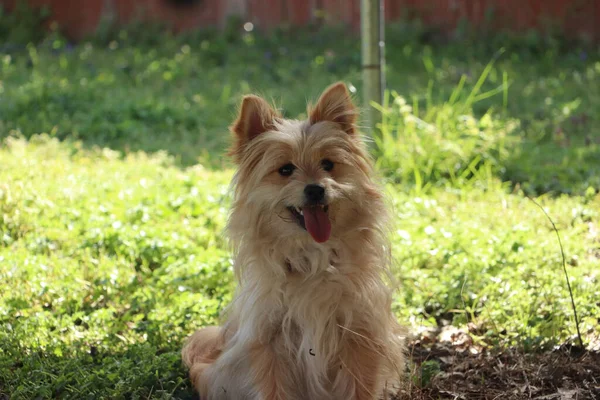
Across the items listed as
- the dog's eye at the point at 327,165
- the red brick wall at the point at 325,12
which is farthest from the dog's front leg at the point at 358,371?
the red brick wall at the point at 325,12

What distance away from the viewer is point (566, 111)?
33.0 ft

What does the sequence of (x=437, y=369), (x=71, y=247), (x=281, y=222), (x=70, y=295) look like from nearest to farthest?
(x=281, y=222), (x=437, y=369), (x=70, y=295), (x=71, y=247)

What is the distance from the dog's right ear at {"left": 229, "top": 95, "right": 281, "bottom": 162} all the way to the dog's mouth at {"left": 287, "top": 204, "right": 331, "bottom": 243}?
0.48 meters

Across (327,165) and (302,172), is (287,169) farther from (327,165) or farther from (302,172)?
(327,165)

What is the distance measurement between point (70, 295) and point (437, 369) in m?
2.41

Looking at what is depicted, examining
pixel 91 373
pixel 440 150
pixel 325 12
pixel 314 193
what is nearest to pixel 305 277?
pixel 314 193

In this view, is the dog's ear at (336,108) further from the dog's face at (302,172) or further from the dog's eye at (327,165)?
the dog's eye at (327,165)

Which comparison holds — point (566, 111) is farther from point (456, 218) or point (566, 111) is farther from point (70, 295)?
point (70, 295)

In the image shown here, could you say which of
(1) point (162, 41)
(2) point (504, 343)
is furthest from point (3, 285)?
(1) point (162, 41)

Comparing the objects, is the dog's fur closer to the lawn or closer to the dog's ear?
the dog's ear

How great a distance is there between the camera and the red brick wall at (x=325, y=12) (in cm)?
1328

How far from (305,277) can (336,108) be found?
35.0 inches

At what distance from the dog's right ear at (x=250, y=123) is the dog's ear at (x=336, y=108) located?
8.9 inches

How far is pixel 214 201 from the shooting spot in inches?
287
